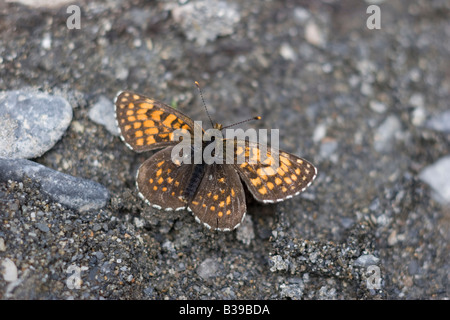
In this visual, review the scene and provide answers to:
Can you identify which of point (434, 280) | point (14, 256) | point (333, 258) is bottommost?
point (434, 280)

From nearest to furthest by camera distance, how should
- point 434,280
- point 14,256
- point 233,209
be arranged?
point 14,256, point 233,209, point 434,280

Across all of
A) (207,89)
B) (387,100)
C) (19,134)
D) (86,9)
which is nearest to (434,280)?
(387,100)

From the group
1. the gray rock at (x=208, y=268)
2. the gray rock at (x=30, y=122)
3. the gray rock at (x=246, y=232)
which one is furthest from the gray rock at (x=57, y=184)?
the gray rock at (x=246, y=232)

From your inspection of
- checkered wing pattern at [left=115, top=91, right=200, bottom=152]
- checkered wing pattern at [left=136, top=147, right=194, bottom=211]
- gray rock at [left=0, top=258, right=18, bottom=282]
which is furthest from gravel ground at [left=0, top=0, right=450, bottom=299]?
checkered wing pattern at [left=115, top=91, right=200, bottom=152]

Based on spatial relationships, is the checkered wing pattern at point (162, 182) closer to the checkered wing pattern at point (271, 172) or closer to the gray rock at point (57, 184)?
the gray rock at point (57, 184)

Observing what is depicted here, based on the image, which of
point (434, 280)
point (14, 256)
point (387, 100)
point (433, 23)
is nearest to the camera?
point (14, 256)

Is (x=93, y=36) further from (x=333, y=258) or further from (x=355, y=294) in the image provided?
(x=355, y=294)
